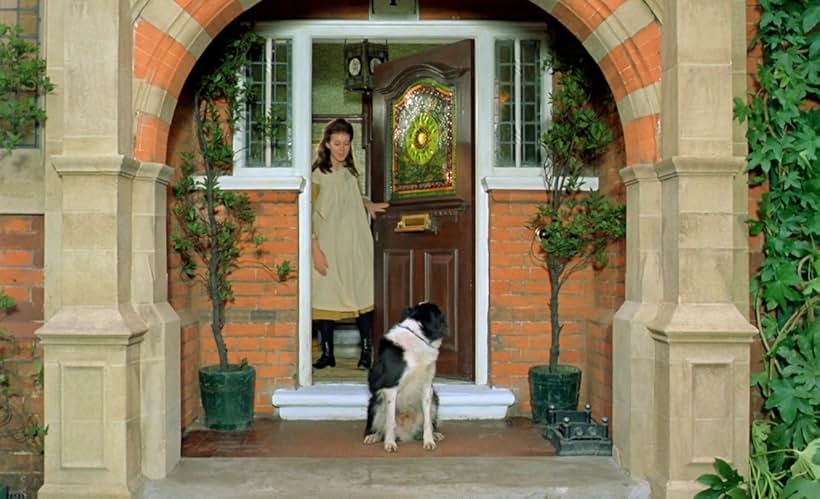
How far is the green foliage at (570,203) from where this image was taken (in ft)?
16.9

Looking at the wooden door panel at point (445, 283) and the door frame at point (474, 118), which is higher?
the door frame at point (474, 118)

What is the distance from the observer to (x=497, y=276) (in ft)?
18.6

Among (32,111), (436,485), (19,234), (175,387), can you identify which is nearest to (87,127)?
(32,111)

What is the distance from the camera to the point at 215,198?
538cm

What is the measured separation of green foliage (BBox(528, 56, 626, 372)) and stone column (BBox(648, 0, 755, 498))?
1210 mm

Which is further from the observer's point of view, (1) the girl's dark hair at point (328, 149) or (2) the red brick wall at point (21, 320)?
(1) the girl's dark hair at point (328, 149)

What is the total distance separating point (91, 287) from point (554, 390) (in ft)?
9.92

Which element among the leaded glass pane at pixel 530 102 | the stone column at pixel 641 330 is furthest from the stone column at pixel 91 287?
the leaded glass pane at pixel 530 102

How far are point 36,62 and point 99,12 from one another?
445 mm

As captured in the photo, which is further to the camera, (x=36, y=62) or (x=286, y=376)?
(x=286, y=376)

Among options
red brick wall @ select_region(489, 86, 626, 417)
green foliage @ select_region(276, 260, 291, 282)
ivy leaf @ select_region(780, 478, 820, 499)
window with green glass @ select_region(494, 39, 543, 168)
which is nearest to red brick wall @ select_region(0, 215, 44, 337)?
green foliage @ select_region(276, 260, 291, 282)

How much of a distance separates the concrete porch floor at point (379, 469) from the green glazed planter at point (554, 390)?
292 millimetres

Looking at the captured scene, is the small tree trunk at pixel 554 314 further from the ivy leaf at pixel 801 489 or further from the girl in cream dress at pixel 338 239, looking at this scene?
the ivy leaf at pixel 801 489

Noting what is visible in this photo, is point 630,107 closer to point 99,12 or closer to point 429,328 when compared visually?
point 429,328
